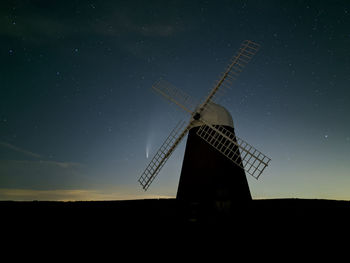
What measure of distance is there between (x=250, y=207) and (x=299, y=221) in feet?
10.6

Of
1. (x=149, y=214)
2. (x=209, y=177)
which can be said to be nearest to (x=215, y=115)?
(x=209, y=177)

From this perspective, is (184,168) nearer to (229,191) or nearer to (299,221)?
(229,191)

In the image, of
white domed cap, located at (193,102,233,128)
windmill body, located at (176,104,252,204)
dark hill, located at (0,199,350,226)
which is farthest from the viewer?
white domed cap, located at (193,102,233,128)

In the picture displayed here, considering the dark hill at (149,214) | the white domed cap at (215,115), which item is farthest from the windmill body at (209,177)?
the dark hill at (149,214)

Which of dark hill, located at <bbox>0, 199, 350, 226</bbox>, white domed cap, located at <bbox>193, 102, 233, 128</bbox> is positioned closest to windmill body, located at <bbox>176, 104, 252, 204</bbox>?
white domed cap, located at <bbox>193, 102, 233, 128</bbox>

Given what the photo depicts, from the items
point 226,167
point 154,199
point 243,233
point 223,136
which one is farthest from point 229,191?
point 154,199

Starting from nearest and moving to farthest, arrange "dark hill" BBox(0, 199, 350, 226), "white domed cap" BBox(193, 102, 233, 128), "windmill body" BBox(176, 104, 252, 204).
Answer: "dark hill" BBox(0, 199, 350, 226)
"windmill body" BBox(176, 104, 252, 204)
"white domed cap" BBox(193, 102, 233, 128)

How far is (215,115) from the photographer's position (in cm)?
1191

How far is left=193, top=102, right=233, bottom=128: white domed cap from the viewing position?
11.8m

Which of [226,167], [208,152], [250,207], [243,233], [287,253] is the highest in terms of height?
[208,152]

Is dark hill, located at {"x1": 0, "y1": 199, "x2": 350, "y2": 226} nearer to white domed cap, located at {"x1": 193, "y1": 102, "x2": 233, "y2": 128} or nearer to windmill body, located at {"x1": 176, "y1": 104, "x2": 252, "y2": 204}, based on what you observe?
windmill body, located at {"x1": 176, "y1": 104, "x2": 252, "y2": 204}

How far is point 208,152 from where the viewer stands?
36.4ft

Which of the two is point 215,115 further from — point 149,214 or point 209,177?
point 149,214

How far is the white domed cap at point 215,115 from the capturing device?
38.8ft
